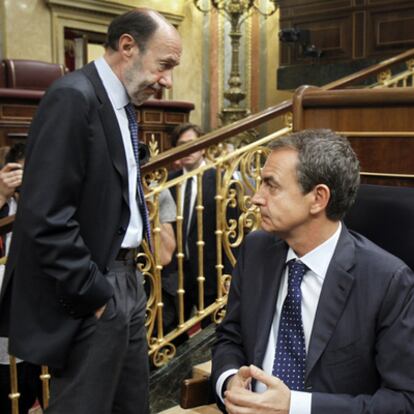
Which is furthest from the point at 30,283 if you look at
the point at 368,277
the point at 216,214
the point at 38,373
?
the point at 216,214

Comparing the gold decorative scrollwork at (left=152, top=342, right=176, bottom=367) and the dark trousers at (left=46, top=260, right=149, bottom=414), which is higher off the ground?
the dark trousers at (left=46, top=260, right=149, bottom=414)

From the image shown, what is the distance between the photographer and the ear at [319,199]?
1.57m

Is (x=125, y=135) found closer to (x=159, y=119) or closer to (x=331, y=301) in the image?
(x=331, y=301)

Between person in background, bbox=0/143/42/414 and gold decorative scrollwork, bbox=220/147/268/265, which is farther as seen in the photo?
gold decorative scrollwork, bbox=220/147/268/265

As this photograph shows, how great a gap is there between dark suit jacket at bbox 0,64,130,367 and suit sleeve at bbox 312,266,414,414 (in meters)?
0.64

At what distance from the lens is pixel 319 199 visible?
62.0 inches

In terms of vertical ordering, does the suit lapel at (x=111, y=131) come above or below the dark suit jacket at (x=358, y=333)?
above

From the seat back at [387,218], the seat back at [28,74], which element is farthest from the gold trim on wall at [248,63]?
the seat back at [387,218]

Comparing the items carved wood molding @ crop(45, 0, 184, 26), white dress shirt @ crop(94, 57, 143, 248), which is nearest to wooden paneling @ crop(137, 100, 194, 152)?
carved wood molding @ crop(45, 0, 184, 26)

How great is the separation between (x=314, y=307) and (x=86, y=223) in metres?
0.63

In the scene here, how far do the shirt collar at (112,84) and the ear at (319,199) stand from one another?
618 millimetres

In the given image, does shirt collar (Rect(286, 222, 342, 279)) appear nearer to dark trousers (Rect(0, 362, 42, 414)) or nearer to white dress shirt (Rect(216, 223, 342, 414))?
white dress shirt (Rect(216, 223, 342, 414))

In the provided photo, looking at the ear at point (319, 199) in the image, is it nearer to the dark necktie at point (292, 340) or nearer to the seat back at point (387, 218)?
the dark necktie at point (292, 340)

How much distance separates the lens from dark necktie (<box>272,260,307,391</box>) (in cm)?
154
